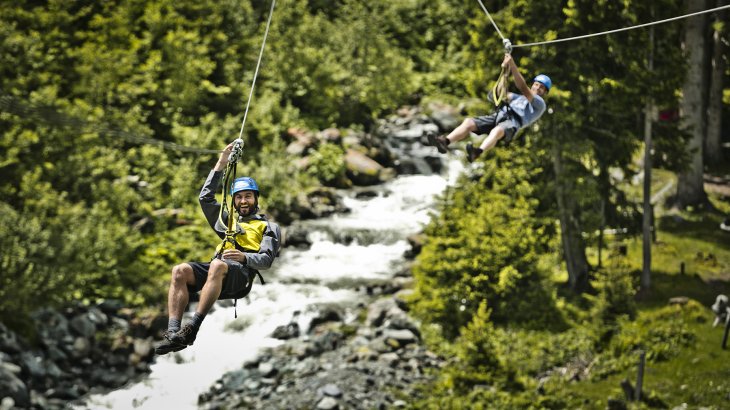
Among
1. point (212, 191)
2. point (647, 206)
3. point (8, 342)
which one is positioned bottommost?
point (8, 342)

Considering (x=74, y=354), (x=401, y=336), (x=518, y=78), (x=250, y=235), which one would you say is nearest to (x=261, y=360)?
(x=401, y=336)

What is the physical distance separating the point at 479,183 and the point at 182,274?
16.0m

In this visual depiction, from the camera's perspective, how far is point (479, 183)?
22828 mm

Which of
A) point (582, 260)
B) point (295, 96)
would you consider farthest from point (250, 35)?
point (582, 260)

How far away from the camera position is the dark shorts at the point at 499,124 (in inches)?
393

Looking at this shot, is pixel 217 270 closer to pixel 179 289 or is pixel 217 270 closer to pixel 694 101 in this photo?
pixel 179 289

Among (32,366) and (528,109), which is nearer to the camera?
(528,109)

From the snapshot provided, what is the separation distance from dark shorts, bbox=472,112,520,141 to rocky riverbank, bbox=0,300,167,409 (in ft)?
41.8

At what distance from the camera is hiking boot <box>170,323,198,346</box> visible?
7.15 metres

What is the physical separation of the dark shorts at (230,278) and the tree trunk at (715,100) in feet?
76.6

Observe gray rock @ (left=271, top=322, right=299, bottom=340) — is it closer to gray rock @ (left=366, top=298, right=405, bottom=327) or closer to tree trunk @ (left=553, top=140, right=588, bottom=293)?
gray rock @ (left=366, top=298, right=405, bottom=327)

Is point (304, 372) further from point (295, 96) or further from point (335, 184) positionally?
point (295, 96)

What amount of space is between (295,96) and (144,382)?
70.8 feet

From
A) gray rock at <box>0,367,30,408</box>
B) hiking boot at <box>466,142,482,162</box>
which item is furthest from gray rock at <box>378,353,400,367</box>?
hiking boot at <box>466,142,482,162</box>
